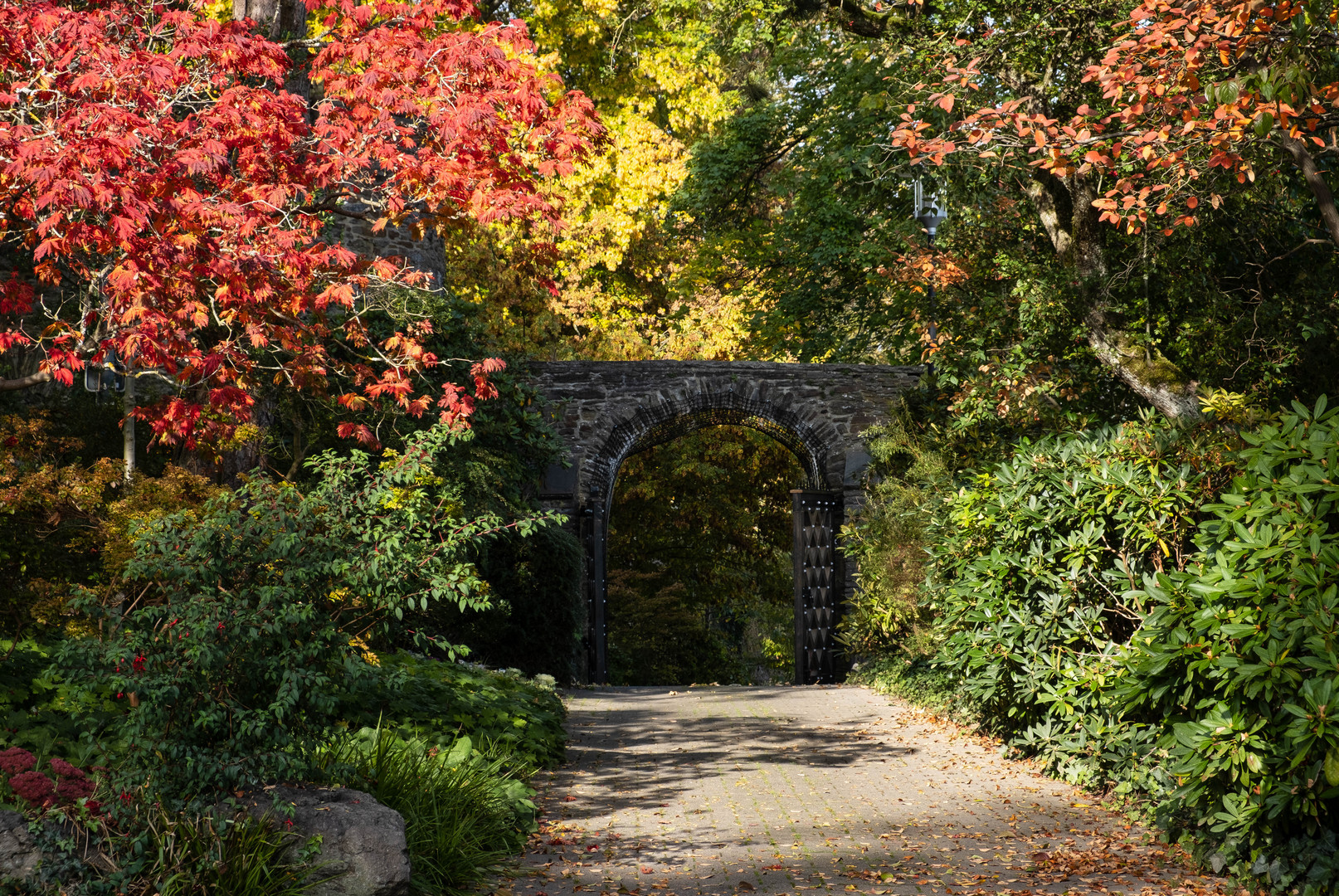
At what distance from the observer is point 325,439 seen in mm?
10859

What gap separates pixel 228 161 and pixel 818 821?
15.8 ft

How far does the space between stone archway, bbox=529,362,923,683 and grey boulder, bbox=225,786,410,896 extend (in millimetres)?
9620

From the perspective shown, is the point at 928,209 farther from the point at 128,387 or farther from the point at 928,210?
the point at 128,387

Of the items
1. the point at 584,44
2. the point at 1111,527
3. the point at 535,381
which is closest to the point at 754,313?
the point at 584,44

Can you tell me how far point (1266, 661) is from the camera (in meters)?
4.28

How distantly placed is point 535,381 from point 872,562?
493 cm

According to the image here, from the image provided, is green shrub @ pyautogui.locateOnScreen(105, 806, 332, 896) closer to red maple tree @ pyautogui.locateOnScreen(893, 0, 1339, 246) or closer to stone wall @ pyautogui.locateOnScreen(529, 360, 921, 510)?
red maple tree @ pyautogui.locateOnScreen(893, 0, 1339, 246)

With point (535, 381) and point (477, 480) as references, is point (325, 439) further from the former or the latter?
point (535, 381)

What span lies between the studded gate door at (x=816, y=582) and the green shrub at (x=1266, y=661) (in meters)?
9.49

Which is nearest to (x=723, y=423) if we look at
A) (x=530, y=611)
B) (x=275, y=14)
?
(x=530, y=611)

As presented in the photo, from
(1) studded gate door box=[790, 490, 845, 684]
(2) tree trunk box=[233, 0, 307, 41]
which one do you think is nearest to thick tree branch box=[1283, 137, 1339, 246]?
(2) tree trunk box=[233, 0, 307, 41]

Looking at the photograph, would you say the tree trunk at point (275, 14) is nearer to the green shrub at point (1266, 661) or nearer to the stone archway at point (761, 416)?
the stone archway at point (761, 416)

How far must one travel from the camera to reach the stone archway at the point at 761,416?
14391 mm

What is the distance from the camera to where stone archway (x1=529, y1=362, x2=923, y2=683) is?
14.4 meters
